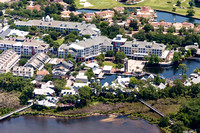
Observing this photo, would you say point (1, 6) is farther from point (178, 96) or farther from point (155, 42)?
point (178, 96)

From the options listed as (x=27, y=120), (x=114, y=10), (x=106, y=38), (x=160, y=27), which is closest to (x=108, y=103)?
(x=27, y=120)

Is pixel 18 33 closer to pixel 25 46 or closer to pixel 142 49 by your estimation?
pixel 25 46

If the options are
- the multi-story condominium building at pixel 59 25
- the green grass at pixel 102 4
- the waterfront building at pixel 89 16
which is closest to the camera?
the multi-story condominium building at pixel 59 25

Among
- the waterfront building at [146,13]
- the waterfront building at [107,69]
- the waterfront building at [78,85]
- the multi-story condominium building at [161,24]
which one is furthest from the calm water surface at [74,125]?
the waterfront building at [146,13]

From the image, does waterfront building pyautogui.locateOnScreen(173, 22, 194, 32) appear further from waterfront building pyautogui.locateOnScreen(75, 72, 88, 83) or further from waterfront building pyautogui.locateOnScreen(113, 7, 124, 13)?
waterfront building pyautogui.locateOnScreen(75, 72, 88, 83)

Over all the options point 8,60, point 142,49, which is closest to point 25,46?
point 8,60

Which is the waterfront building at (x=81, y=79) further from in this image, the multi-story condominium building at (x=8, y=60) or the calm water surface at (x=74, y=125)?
the multi-story condominium building at (x=8, y=60)
